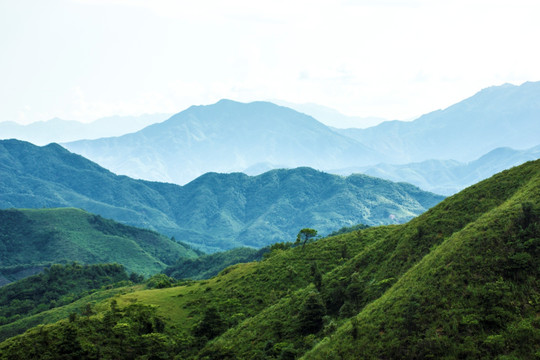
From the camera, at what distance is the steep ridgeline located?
37.1m

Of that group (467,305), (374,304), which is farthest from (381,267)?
(467,305)

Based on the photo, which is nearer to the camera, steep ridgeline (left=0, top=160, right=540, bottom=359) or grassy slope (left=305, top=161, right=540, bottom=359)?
grassy slope (left=305, top=161, right=540, bottom=359)

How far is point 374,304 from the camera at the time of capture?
46.7 metres

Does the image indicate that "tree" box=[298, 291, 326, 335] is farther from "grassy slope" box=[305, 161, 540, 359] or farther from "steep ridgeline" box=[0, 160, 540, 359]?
"grassy slope" box=[305, 161, 540, 359]

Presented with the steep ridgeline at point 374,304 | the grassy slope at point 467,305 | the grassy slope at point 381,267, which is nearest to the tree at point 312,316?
the steep ridgeline at point 374,304

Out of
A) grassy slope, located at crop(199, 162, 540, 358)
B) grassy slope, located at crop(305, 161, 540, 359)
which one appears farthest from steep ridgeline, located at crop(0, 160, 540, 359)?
grassy slope, located at crop(199, 162, 540, 358)

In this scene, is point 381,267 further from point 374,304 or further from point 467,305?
point 467,305

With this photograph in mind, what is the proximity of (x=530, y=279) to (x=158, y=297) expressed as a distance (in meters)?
63.1

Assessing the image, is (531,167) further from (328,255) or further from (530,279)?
(328,255)

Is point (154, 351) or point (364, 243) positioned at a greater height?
point (364, 243)

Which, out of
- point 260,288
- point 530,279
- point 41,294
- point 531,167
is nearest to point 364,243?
point 260,288

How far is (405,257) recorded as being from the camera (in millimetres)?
57188

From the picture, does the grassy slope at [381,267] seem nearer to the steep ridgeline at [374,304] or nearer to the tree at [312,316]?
the steep ridgeline at [374,304]

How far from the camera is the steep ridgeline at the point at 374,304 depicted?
37.1 m
